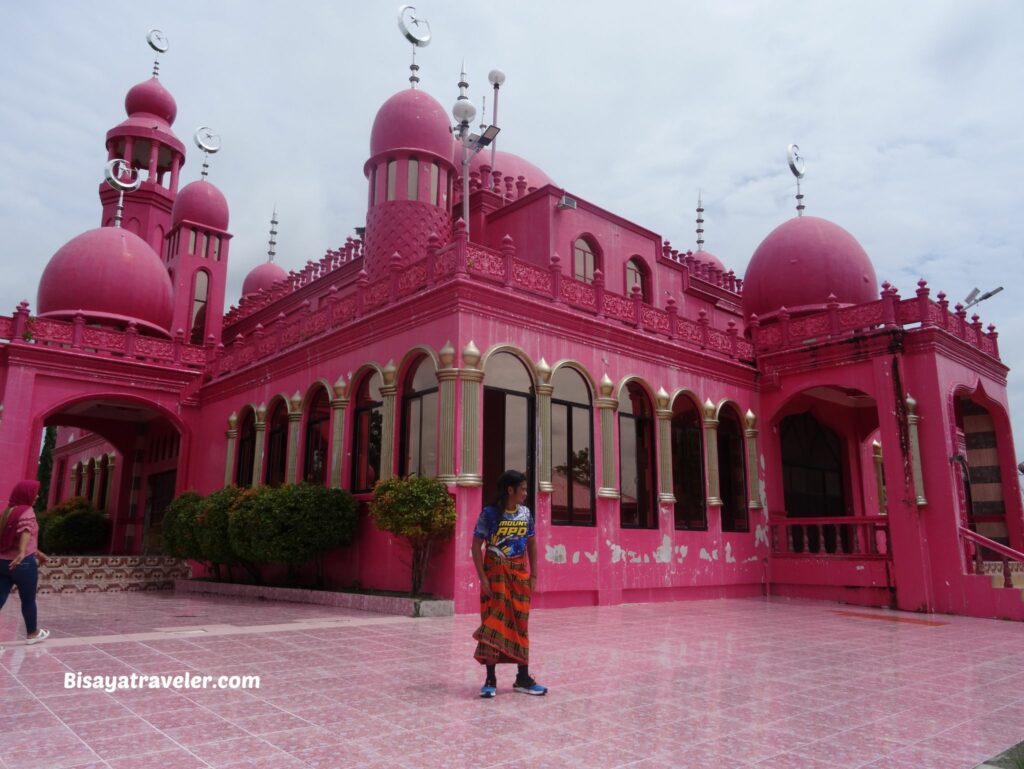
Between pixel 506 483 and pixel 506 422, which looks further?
pixel 506 422

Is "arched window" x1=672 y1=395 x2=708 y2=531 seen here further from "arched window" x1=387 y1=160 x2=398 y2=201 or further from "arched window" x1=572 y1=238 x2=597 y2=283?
"arched window" x1=387 y1=160 x2=398 y2=201

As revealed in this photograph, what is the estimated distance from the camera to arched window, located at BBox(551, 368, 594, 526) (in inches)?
470

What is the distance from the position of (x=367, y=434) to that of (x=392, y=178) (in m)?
5.79

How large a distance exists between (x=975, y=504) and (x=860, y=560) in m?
4.32

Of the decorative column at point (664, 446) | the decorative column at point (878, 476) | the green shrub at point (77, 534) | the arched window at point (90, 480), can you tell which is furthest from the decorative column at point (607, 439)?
the arched window at point (90, 480)

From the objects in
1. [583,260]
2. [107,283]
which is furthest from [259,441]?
[583,260]

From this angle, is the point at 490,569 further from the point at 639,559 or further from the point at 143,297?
the point at 143,297

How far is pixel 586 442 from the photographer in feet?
41.1

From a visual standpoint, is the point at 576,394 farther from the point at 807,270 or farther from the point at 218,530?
the point at 807,270

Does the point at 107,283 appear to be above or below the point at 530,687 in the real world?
above

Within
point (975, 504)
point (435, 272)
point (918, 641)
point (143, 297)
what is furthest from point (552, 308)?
point (143, 297)

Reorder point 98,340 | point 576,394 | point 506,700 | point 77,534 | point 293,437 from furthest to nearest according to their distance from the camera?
1. point 77,534
2. point 98,340
3. point 293,437
4. point 576,394
5. point 506,700

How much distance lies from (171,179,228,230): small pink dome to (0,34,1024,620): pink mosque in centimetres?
369

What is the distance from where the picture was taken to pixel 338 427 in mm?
13312
